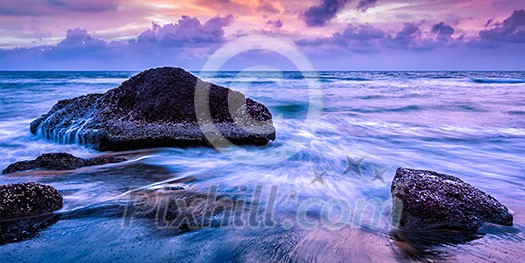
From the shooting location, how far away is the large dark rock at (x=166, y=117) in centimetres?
625

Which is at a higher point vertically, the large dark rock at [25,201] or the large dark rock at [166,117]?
the large dark rock at [166,117]

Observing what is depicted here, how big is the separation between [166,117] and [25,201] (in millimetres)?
3106

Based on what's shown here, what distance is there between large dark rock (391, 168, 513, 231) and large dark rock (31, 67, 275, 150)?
3439 mm

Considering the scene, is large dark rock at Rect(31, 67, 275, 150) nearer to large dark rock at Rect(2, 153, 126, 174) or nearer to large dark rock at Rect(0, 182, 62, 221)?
large dark rock at Rect(2, 153, 126, 174)

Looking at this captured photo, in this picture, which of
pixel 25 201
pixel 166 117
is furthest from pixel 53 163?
pixel 166 117

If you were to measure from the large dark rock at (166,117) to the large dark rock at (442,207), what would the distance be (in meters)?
3.44

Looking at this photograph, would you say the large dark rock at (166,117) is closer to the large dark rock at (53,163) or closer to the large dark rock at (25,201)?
the large dark rock at (53,163)

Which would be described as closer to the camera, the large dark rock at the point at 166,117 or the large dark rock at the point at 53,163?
the large dark rock at the point at 53,163

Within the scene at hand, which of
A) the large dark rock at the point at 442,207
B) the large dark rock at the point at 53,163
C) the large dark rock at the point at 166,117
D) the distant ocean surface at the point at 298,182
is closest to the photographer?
the distant ocean surface at the point at 298,182

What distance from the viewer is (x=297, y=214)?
3.80 m

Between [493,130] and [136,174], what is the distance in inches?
351

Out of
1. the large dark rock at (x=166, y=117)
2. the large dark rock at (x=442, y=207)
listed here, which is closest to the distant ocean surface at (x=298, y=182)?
the large dark rock at (x=442, y=207)

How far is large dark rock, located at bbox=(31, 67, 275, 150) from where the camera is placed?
6250 mm

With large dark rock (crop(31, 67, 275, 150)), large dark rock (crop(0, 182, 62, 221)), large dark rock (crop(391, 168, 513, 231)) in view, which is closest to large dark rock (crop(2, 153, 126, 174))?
large dark rock (crop(31, 67, 275, 150))
